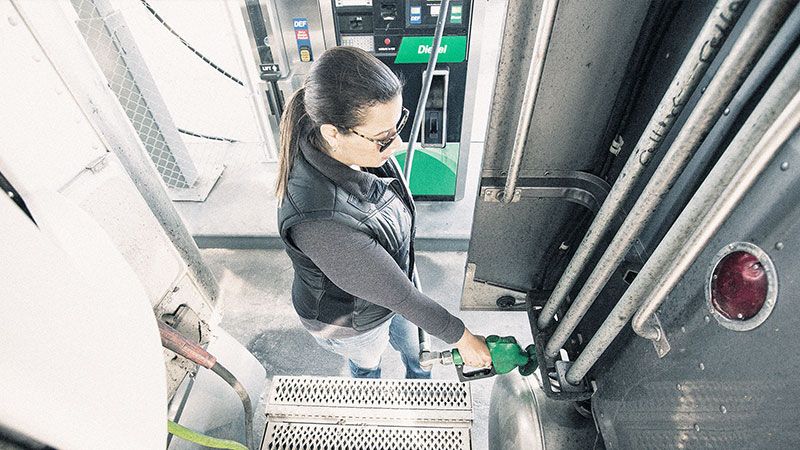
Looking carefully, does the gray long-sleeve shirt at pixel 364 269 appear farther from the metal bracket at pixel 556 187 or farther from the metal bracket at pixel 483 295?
the metal bracket at pixel 483 295

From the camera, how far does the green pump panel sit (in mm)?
2559

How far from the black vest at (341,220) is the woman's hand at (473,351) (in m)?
0.33

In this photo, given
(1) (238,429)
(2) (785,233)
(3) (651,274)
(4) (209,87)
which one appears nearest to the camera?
(2) (785,233)

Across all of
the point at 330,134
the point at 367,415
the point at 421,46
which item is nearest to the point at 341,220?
the point at 330,134

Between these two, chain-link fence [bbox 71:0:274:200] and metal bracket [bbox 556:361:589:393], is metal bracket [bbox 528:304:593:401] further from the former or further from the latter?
chain-link fence [bbox 71:0:274:200]

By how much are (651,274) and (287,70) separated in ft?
8.63

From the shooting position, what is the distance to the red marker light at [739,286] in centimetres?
72

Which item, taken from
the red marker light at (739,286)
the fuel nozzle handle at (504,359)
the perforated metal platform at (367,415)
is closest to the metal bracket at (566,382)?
the fuel nozzle handle at (504,359)

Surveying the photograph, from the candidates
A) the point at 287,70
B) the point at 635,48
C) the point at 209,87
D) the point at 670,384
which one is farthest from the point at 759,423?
the point at 209,87

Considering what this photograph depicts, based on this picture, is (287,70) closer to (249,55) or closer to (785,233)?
(249,55)

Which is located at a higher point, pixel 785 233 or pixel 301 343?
pixel 785 233

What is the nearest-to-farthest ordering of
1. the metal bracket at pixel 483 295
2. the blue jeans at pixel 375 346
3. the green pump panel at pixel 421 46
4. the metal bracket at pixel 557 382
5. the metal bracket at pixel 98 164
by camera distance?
the metal bracket at pixel 98 164
the metal bracket at pixel 557 382
the blue jeans at pixel 375 346
the metal bracket at pixel 483 295
the green pump panel at pixel 421 46

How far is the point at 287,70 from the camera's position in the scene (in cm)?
290

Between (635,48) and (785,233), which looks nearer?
(785,233)
